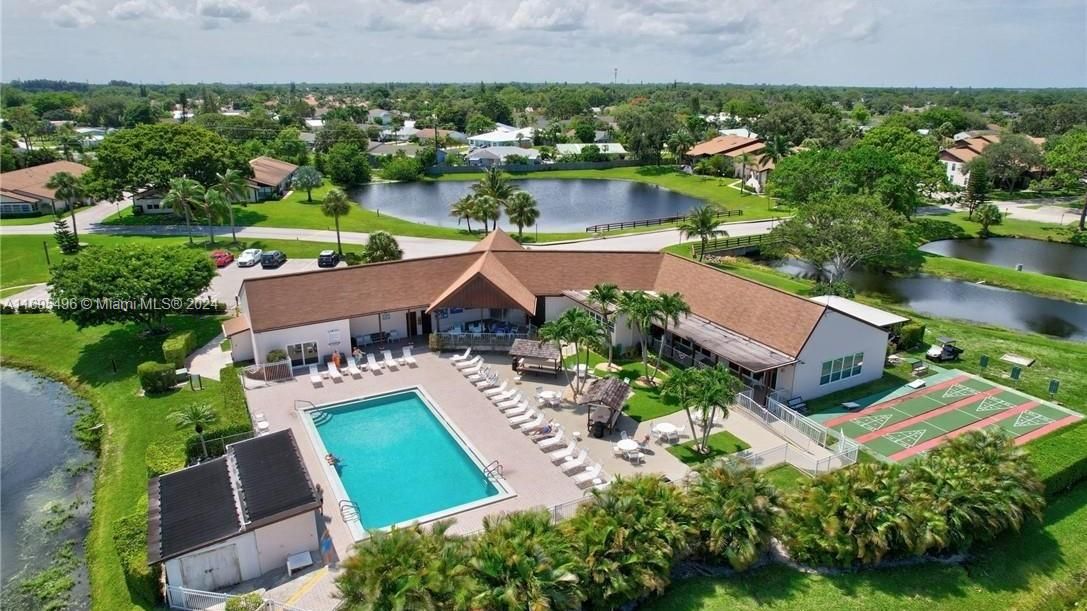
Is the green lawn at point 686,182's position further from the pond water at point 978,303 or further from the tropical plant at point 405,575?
the tropical plant at point 405,575

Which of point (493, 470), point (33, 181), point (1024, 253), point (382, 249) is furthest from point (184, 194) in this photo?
point (1024, 253)

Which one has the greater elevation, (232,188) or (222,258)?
(232,188)

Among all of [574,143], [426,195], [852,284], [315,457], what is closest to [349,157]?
[426,195]

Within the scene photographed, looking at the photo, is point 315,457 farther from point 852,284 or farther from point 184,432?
point 852,284

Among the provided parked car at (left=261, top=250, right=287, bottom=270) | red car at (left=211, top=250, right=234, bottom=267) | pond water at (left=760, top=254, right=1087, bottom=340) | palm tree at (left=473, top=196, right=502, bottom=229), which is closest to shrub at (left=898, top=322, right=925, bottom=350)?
pond water at (left=760, top=254, right=1087, bottom=340)

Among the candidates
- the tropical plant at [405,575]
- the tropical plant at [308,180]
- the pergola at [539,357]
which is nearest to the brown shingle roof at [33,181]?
the tropical plant at [308,180]

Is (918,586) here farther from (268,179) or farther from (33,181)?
(33,181)
